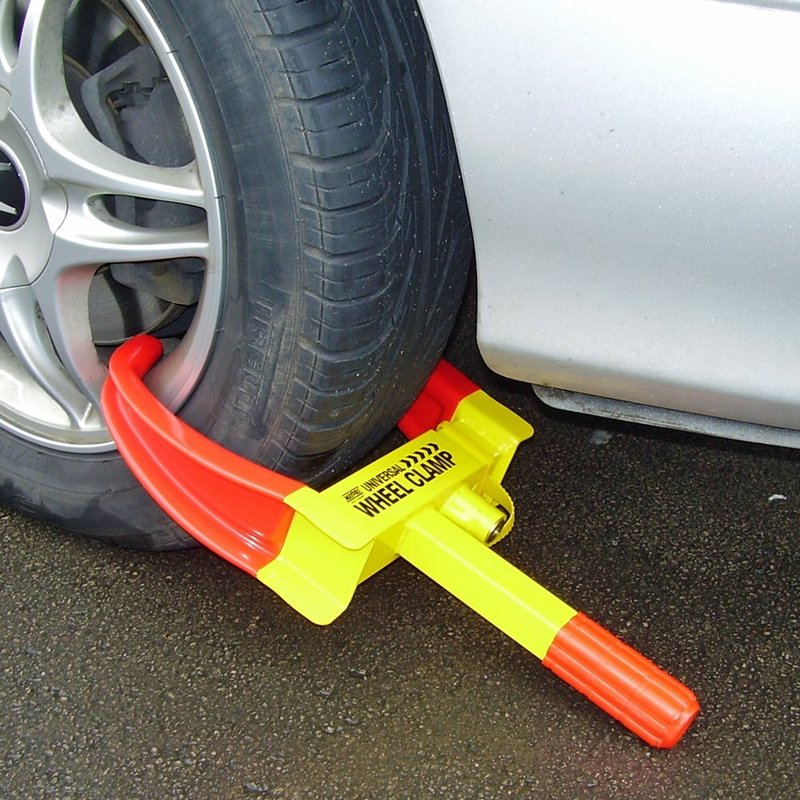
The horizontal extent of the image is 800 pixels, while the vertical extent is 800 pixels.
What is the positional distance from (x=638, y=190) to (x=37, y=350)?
3.15 ft

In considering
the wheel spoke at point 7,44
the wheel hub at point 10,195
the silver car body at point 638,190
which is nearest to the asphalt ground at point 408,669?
the silver car body at point 638,190

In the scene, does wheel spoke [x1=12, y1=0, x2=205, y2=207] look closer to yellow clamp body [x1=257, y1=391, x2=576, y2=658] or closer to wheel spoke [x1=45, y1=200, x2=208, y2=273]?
wheel spoke [x1=45, y1=200, x2=208, y2=273]

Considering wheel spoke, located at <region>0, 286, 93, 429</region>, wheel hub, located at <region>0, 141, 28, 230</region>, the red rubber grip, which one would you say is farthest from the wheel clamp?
wheel hub, located at <region>0, 141, 28, 230</region>

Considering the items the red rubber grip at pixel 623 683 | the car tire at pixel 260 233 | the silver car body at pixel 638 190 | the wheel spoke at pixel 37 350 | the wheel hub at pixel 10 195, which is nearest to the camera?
the silver car body at pixel 638 190

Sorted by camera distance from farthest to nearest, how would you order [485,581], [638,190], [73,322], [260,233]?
[73,322] < [485,581] < [260,233] < [638,190]

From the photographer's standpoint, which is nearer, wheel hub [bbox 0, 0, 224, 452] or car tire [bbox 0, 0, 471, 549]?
car tire [bbox 0, 0, 471, 549]

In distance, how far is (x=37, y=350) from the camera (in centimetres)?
164

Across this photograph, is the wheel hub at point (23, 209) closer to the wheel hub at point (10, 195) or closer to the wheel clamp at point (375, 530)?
the wheel hub at point (10, 195)

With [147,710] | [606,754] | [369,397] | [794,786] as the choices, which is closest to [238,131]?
[369,397]

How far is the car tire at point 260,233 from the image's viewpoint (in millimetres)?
1243

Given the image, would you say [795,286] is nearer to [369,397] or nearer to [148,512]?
[369,397]

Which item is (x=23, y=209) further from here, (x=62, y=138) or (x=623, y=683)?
(x=623, y=683)

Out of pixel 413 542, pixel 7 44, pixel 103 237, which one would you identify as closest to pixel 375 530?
pixel 413 542

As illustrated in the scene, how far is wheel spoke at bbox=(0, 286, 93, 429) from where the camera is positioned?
5.28ft
